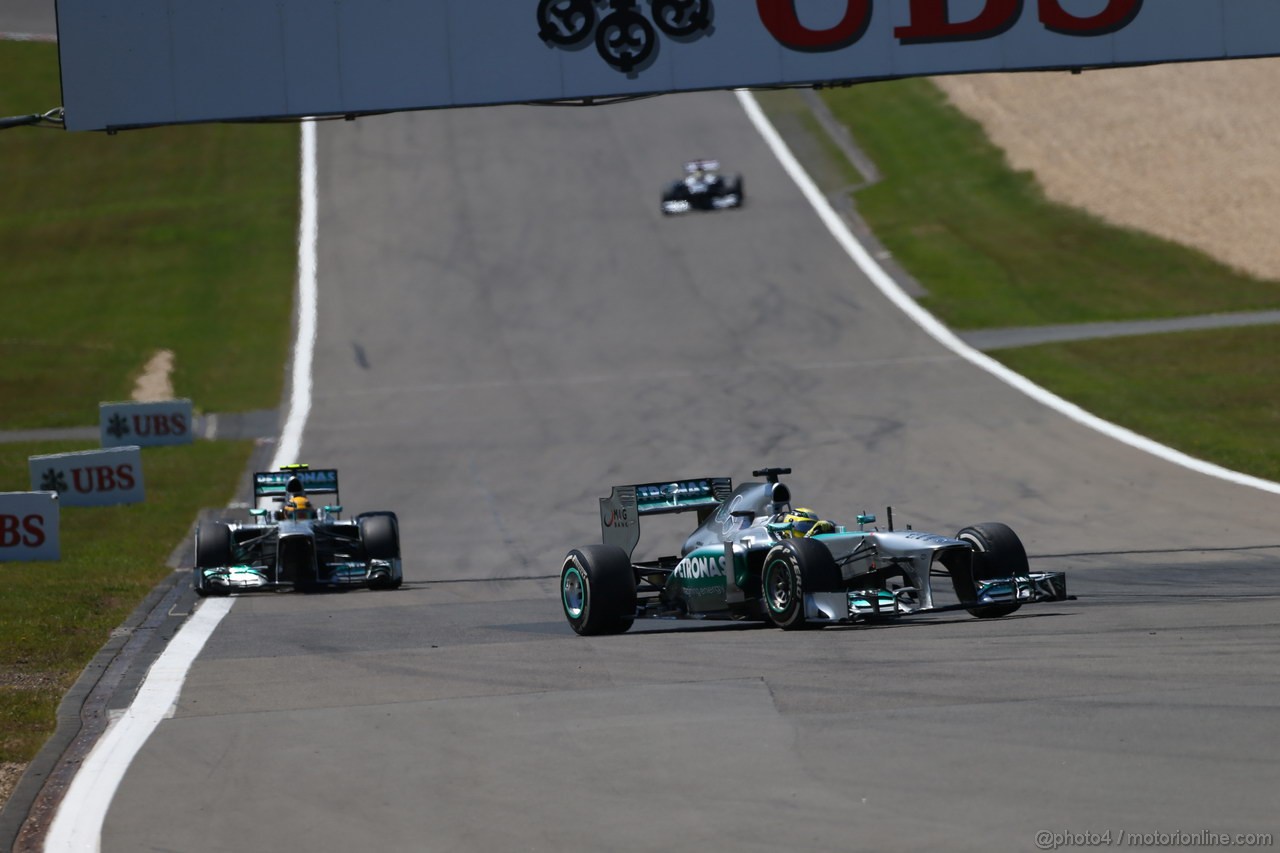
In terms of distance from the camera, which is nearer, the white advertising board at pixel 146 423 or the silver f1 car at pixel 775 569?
the silver f1 car at pixel 775 569

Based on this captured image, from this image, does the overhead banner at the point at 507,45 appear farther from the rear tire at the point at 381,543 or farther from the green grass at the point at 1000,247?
the green grass at the point at 1000,247

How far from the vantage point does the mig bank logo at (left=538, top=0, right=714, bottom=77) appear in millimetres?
19859

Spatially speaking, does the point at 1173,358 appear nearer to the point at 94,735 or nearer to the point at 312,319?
the point at 312,319

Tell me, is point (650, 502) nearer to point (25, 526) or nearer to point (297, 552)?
point (297, 552)

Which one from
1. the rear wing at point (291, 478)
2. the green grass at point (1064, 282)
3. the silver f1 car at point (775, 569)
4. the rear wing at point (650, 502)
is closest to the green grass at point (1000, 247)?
the green grass at point (1064, 282)

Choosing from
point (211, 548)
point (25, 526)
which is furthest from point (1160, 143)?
point (25, 526)

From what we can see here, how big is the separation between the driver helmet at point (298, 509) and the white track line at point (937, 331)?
13299mm

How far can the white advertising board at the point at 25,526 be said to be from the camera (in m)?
22.0

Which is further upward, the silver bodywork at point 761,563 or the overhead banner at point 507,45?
the overhead banner at point 507,45

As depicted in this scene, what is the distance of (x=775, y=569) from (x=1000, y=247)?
35.7 meters

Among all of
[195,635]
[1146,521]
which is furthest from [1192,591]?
[195,635]

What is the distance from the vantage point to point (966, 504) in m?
23.6
